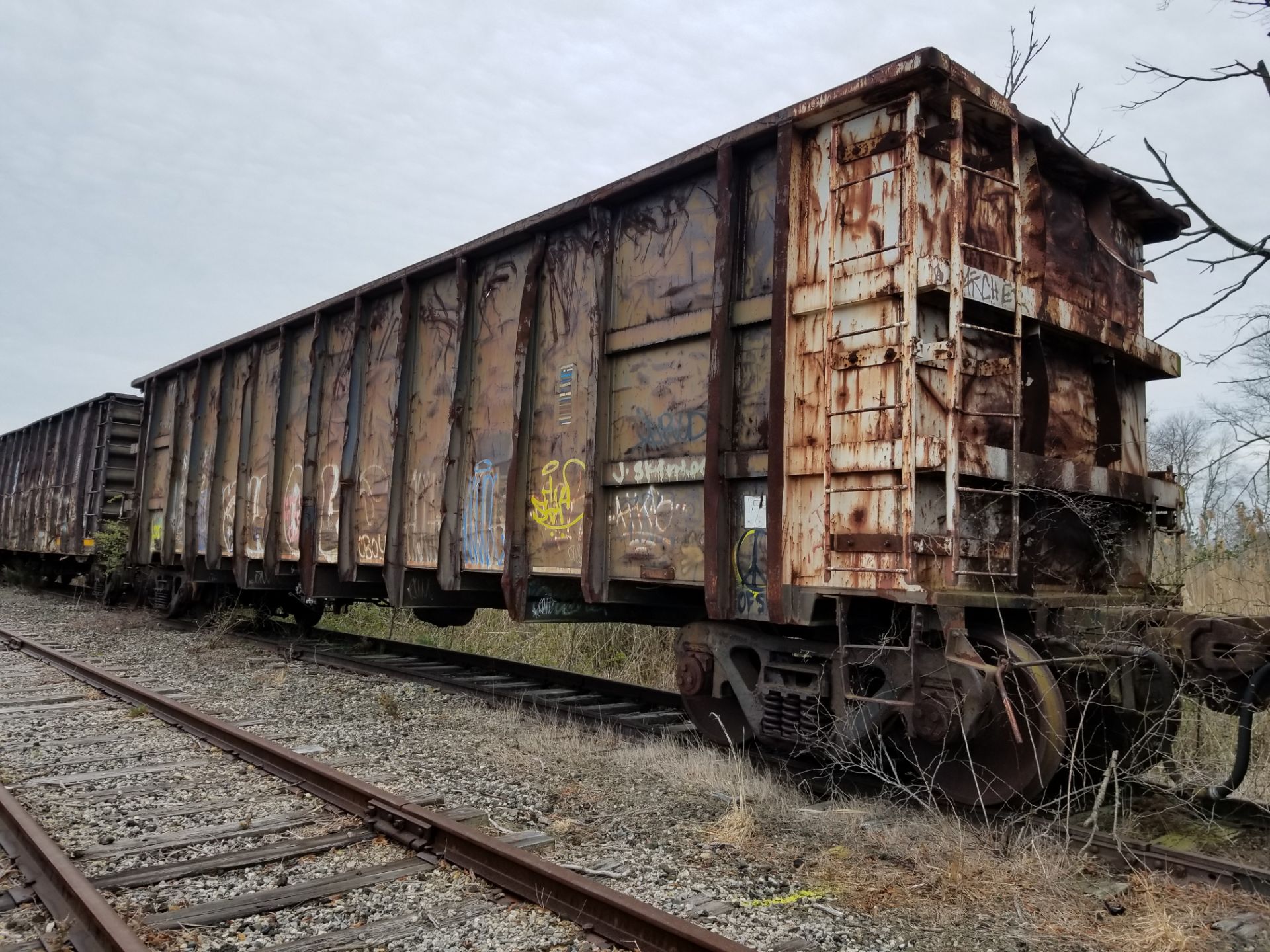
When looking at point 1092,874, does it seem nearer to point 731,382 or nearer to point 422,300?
point 731,382

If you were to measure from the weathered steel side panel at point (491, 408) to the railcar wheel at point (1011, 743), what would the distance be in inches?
146

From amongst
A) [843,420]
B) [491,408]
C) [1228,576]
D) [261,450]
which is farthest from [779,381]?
[261,450]

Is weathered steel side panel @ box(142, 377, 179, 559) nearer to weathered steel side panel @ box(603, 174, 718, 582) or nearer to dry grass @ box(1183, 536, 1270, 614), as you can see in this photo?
weathered steel side panel @ box(603, 174, 718, 582)

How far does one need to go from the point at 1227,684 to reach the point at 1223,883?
94 centimetres

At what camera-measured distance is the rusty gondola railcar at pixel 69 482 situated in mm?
16328

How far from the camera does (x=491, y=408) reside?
7.50 metres

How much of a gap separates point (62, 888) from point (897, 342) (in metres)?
4.40

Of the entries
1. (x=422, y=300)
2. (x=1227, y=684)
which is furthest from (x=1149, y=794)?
(x=422, y=300)

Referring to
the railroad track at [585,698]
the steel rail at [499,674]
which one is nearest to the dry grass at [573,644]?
the steel rail at [499,674]

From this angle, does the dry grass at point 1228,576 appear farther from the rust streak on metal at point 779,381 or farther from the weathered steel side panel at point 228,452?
the weathered steel side panel at point 228,452

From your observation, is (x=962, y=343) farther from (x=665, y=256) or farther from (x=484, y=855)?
(x=484, y=855)

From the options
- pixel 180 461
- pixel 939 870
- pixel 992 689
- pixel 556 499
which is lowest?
pixel 939 870

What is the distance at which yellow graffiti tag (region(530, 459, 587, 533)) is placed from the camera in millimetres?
6516

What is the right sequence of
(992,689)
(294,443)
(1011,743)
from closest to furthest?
1. (992,689)
2. (1011,743)
3. (294,443)
